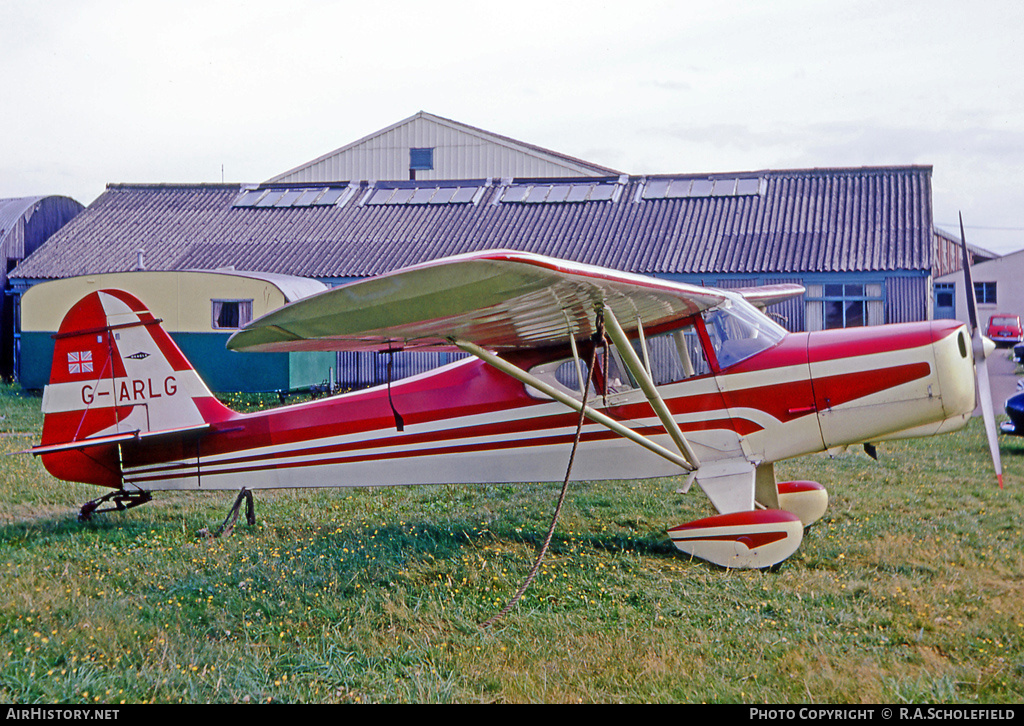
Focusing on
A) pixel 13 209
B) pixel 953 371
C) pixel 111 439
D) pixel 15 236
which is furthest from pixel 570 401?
pixel 13 209

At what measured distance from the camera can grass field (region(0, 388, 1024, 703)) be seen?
394 cm

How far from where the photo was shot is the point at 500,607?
16.8 feet

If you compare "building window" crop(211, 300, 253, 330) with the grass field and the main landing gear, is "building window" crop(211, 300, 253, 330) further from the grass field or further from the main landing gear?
the main landing gear

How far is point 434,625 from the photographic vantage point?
4.80 m

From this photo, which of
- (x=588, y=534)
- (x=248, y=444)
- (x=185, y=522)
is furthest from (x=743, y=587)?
(x=185, y=522)

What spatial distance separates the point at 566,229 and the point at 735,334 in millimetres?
15256

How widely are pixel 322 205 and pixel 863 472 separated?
1913 cm

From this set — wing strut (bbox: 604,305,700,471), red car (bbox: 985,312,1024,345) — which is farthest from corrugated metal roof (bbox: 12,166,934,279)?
red car (bbox: 985,312,1024,345)

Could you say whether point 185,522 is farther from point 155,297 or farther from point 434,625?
point 155,297

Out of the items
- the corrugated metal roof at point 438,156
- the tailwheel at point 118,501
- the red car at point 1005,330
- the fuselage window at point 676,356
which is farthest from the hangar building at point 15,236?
the red car at point 1005,330

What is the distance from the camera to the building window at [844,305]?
17922 millimetres

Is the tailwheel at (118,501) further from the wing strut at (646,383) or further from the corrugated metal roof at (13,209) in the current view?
the corrugated metal roof at (13,209)

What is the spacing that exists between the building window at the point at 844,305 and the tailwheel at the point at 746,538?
13.2 meters

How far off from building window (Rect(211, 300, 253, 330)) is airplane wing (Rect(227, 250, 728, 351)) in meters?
11.8
